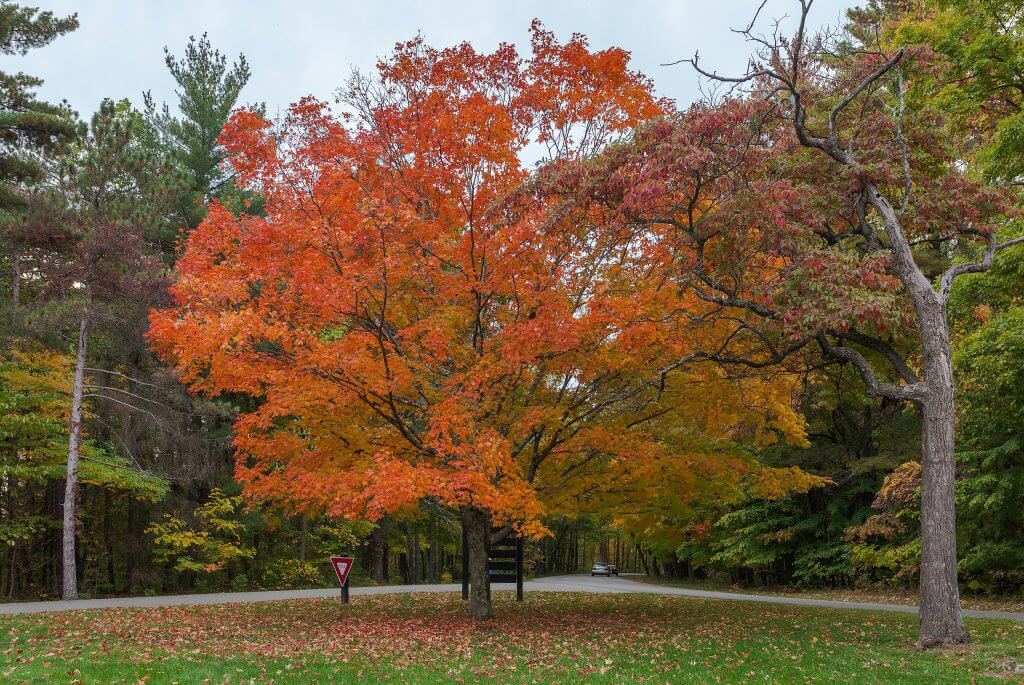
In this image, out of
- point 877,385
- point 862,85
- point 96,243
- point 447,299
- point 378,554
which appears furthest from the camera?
point 378,554

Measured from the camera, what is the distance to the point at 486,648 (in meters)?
11.3

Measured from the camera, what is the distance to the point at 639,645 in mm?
11609

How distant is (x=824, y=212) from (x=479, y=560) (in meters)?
8.73

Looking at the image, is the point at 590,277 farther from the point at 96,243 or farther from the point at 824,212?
the point at 96,243

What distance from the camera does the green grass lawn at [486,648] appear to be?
30.0ft

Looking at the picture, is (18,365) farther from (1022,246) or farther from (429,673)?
(1022,246)

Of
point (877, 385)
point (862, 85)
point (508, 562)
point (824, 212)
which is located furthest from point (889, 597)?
point (862, 85)

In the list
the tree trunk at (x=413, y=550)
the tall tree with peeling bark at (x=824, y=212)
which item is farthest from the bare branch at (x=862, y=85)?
the tree trunk at (x=413, y=550)

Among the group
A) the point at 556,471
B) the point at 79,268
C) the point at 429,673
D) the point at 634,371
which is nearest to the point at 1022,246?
the point at 634,371

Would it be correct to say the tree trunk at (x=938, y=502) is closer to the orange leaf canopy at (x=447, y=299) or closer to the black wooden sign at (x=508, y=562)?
the orange leaf canopy at (x=447, y=299)

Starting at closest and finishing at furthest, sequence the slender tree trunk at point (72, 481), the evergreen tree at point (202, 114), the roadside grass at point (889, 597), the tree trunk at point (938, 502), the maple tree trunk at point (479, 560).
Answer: the tree trunk at point (938, 502) < the maple tree trunk at point (479, 560) < the roadside grass at point (889, 597) < the slender tree trunk at point (72, 481) < the evergreen tree at point (202, 114)

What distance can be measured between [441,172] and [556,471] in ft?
19.4

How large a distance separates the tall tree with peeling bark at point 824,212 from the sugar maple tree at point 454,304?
3.72ft

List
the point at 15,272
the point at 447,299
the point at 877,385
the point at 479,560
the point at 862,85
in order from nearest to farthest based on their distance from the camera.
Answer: the point at 862,85 → the point at 877,385 → the point at 447,299 → the point at 479,560 → the point at 15,272
